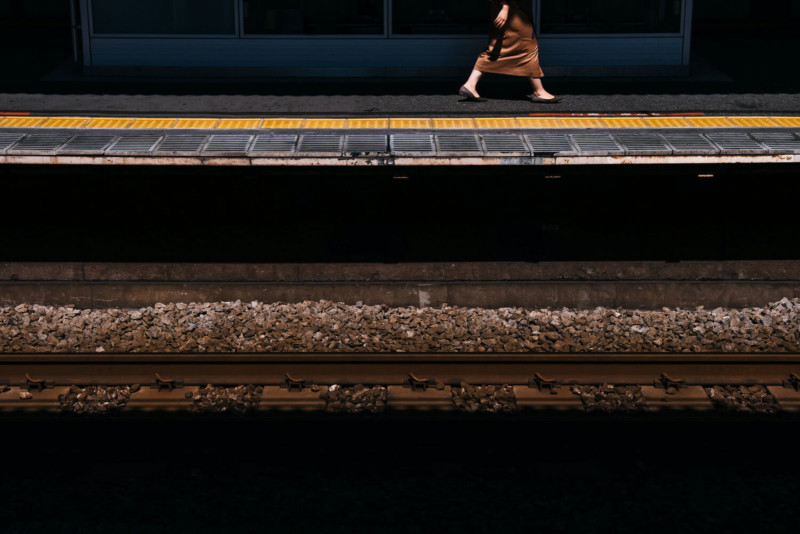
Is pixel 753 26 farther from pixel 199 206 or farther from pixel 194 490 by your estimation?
pixel 194 490

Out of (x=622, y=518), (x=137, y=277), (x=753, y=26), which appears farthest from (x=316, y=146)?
(x=753, y=26)

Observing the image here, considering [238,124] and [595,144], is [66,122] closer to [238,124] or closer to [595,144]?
[238,124]

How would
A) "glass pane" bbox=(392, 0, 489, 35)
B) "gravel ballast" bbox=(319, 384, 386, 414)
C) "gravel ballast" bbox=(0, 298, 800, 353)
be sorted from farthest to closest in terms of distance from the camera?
"glass pane" bbox=(392, 0, 489, 35) → "gravel ballast" bbox=(0, 298, 800, 353) → "gravel ballast" bbox=(319, 384, 386, 414)

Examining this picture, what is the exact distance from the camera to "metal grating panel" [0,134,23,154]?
8.06 metres

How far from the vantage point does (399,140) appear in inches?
330

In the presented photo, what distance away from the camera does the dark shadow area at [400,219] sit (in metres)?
8.50

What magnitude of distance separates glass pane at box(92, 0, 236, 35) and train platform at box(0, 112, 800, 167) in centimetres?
227

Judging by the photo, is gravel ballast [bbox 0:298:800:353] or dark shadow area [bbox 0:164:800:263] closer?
gravel ballast [bbox 0:298:800:353]

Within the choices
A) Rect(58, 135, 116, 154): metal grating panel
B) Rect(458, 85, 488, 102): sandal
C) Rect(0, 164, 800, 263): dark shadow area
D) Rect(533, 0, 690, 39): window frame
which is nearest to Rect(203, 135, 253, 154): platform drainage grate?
Rect(0, 164, 800, 263): dark shadow area

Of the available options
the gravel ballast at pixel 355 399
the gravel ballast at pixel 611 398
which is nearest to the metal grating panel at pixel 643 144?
the gravel ballast at pixel 611 398

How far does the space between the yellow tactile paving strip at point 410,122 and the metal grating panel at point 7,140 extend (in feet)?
1.74

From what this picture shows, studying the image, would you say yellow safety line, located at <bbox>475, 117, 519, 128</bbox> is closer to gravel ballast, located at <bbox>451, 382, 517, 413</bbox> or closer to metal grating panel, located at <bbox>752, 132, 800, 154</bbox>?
metal grating panel, located at <bbox>752, 132, 800, 154</bbox>

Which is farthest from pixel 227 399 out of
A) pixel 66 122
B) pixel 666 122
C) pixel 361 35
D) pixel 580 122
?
pixel 361 35

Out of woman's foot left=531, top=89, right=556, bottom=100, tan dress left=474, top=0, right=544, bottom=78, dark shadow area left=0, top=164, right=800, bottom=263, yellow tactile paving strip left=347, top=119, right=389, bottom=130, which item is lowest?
dark shadow area left=0, top=164, right=800, bottom=263
